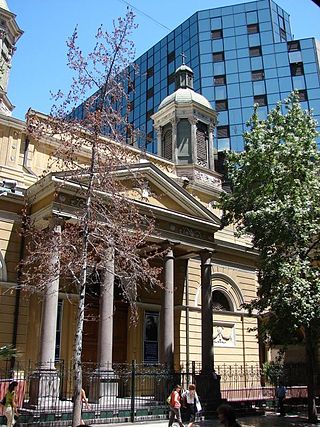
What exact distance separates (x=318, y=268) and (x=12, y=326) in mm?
11240

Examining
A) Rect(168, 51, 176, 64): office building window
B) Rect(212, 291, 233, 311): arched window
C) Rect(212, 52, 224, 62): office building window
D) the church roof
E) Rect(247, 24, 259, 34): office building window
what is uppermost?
Rect(247, 24, 259, 34): office building window

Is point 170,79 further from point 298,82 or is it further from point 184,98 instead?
point 184,98

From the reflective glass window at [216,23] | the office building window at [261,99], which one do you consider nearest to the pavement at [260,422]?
the office building window at [261,99]

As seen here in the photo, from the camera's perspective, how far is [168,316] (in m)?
19.0

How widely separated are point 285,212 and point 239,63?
38.5 metres

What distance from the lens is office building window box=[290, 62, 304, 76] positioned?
4875 centimetres

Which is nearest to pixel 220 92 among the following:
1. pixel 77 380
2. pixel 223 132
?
pixel 223 132

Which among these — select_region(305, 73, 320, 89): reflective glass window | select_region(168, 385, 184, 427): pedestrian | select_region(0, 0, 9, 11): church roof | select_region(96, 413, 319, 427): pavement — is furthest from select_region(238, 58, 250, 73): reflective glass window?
select_region(168, 385, 184, 427): pedestrian

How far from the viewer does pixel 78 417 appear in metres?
10.8

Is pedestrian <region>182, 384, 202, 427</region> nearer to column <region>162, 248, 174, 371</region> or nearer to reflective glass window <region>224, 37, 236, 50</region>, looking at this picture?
column <region>162, 248, 174, 371</region>

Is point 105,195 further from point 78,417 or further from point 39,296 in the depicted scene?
point 39,296

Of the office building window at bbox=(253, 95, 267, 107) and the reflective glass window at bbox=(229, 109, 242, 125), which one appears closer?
the office building window at bbox=(253, 95, 267, 107)

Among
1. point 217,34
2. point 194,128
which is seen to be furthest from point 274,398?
point 217,34

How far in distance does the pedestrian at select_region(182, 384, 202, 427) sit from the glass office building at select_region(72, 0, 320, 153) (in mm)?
34286
